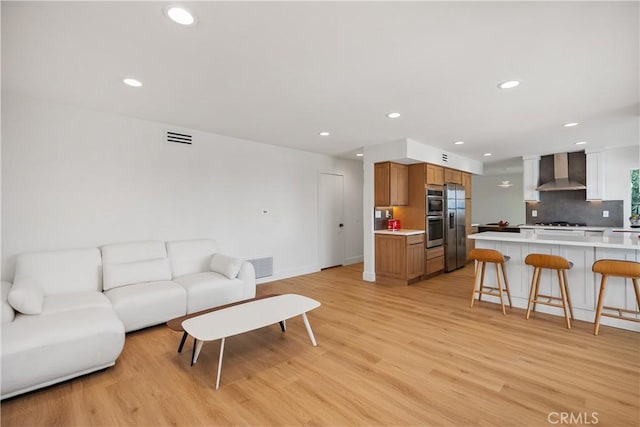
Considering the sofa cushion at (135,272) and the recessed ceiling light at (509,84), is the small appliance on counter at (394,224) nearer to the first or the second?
the recessed ceiling light at (509,84)

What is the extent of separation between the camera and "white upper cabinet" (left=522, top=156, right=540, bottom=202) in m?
6.57

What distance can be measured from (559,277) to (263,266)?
4317mm

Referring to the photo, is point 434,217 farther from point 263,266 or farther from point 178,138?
point 178,138

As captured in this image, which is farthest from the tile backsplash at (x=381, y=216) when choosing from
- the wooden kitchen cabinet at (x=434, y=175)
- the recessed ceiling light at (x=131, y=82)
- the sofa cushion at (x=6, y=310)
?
the sofa cushion at (x=6, y=310)

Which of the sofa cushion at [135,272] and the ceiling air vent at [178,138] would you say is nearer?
the sofa cushion at [135,272]

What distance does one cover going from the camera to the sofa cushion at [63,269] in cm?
292

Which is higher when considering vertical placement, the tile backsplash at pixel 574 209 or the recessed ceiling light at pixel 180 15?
the recessed ceiling light at pixel 180 15

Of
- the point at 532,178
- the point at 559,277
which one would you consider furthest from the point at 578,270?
the point at 532,178

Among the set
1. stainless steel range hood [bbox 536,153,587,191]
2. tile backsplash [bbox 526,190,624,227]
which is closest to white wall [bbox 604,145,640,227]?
tile backsplash [bbox 526,190,624,227]

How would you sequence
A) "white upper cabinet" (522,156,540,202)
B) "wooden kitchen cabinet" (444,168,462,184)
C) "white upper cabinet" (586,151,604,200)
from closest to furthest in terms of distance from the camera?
1. "white upper cabinet" (586,151,604,200)
2. "wooden kitchen cabinet" (444,168,462,184)
3. "white upper cabinet" (522,156,540,202)

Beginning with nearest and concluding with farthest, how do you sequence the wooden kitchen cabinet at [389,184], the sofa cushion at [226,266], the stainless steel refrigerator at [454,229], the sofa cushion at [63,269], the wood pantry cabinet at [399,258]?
1. the sofa cushion at [63,269]
2. the sofa cushion at [226,266]
3. the wood pantry cabinet at [399,258]
4. the wooden kitchen cabinet at [389,184]
5. the stainless steel refrigerator at [454,229]

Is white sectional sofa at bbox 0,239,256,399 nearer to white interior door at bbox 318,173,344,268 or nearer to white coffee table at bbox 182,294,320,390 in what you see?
white coffee table at bbox 182,294,320,390

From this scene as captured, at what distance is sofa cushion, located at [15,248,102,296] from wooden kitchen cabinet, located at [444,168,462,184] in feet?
19.9
